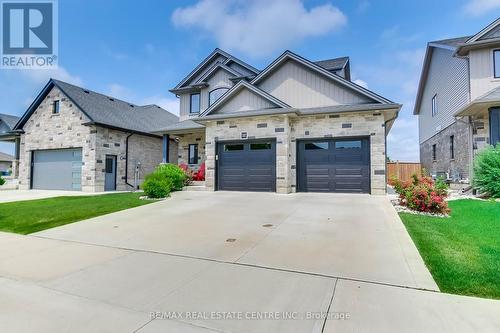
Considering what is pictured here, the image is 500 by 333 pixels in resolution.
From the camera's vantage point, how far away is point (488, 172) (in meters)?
9.80

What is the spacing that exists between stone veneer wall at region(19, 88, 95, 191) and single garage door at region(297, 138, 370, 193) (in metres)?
12.7

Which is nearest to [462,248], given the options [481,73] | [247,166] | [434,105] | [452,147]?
[247,166]

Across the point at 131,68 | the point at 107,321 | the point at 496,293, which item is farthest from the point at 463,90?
the point at 131,68

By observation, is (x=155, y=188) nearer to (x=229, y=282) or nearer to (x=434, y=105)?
(x=229, y=282)

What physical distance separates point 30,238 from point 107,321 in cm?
477

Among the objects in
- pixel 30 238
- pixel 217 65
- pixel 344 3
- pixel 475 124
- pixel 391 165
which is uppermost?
pixel 344 3

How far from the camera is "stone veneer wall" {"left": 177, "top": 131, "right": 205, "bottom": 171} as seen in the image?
17328 mm

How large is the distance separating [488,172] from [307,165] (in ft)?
22.2

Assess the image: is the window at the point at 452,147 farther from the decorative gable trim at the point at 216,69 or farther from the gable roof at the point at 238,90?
the decorative gable trim at the point at 216,69

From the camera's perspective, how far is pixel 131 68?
17.4 m

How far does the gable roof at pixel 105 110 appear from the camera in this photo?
1692cm

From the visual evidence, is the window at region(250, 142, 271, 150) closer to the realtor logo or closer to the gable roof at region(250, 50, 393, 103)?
the gable roof at region(250, 50, 393, 103)

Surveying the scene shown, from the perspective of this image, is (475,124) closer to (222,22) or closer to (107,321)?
(222,22)

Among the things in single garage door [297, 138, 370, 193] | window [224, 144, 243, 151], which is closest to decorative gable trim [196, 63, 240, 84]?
→ window [224, 144, 243, 151]
